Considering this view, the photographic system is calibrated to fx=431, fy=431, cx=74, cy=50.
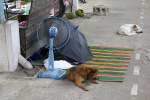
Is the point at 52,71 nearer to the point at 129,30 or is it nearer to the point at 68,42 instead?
the point at 68,42

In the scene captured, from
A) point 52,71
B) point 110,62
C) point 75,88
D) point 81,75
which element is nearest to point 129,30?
point 110,62

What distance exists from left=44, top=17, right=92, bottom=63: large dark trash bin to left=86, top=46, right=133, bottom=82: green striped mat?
30cm

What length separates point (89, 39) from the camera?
14.4m

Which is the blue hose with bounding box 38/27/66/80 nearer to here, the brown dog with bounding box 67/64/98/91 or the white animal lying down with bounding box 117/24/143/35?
the brown dog with bounding box 67/64/98/91

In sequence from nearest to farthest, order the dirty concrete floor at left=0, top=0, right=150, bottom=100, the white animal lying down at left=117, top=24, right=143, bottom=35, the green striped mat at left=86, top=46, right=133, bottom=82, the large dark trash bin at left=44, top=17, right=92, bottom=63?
the dirty concrete floor at left=0, top=0, right=150, bottom=100, the green striped mat at left=86, top=46, right=133, bottom=82, the large dark trash bin at left=44, top=17, right=92, bottom=63, the white animal lying down at left=117, top=24, right=143, bottom=35

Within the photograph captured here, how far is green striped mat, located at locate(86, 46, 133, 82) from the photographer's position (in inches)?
380

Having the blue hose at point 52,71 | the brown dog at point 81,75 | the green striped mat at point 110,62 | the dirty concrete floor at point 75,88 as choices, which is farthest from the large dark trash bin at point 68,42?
the brown dog at point 81,75

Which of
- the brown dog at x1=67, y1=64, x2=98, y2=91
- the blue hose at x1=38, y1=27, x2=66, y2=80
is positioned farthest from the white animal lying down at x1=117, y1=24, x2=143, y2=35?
the brown dog at x1=67, y1=64, x2=98, y2=91

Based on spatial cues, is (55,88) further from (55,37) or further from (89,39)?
(89,39)

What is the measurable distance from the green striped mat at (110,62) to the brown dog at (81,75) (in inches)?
8.9

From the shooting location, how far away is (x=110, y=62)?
11000 mm

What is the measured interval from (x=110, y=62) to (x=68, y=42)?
1187 millimetres

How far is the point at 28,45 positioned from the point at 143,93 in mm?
3587

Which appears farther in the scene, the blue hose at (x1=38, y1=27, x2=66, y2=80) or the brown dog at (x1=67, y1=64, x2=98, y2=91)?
the blue hose at (x1=38, y1=27, x2=66, y2=80)
